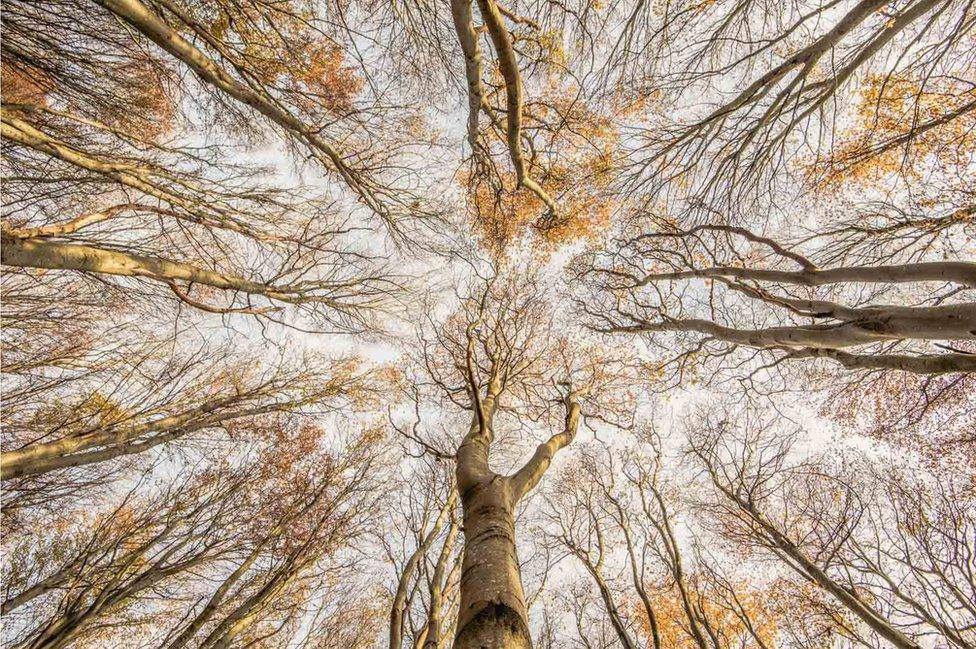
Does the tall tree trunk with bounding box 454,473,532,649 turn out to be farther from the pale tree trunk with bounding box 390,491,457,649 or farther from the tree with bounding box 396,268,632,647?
the pale tree trunk with bounding box 390,491,457,649

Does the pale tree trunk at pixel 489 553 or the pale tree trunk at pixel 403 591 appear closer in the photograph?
the pale tree trunk at pixel 489 553

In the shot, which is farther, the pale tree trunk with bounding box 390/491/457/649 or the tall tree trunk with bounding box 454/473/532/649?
the pale tree trunk with bounding box 390/491/457/649

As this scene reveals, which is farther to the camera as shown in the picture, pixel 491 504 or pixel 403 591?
pixel 403 591

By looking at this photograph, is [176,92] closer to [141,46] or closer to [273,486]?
[141,46]

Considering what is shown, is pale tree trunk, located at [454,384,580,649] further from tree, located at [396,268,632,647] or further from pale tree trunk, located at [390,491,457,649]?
pale tree trunk, located at [390,491,457,649]

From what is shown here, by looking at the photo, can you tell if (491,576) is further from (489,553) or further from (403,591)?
(403,591)

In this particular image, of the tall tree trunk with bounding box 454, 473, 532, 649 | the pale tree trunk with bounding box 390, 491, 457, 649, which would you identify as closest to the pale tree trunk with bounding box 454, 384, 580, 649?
the tall tree trunk with bounding box 454, 473, 532, 649

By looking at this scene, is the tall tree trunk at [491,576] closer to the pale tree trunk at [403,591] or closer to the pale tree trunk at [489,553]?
the pale tree trunk at [489,553]

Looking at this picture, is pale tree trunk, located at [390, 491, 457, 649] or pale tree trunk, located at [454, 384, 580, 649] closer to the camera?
pale tree trunk, located at [454, 384, 580, 649]

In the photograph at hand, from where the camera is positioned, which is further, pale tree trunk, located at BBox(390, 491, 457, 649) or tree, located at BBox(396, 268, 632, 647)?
pale tree trunk, located at BBox(390, 491, 457, 649)

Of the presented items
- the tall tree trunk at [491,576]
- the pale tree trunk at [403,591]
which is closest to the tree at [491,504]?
the tall tree trunk at [491,576]

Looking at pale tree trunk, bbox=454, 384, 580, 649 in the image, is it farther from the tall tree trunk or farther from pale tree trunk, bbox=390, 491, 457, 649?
pale tree trunk, bbox=390, 491, 457, 649

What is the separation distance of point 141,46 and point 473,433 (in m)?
5.53

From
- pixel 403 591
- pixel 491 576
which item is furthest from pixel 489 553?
pixel 403 591
